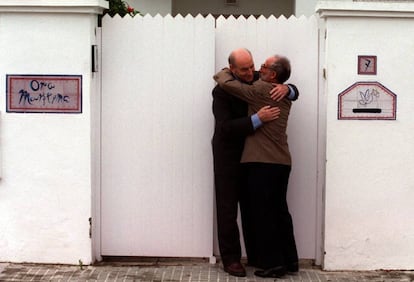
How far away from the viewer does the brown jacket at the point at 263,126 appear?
5.23 meters

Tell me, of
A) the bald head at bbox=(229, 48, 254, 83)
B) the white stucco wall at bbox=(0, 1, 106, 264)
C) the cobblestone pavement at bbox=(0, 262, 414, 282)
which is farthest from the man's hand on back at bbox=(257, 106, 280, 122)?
the white stucco wall at bbox=(0, 1, 106, 264)

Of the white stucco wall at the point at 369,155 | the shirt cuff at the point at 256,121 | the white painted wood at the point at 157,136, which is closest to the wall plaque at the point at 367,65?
the white stucco wall at the point at 369,155

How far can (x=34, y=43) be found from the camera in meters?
5.55

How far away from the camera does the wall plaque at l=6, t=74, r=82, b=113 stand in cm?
557

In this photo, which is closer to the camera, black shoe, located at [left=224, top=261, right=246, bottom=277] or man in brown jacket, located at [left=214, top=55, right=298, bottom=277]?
man in brown jacket, located at [left=214, top=55, right=298, bottom=277]

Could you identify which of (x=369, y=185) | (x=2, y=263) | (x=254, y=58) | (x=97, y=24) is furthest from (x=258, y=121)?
(x=2, y=263)

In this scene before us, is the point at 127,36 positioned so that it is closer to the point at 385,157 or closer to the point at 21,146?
the point at 21,146

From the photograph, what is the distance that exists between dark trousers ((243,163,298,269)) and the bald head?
0.75 metres

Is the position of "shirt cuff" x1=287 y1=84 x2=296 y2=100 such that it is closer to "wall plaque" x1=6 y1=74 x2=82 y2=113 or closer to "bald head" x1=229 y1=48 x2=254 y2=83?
"bald head" x1=229 y1=48 x2=254 y2=83

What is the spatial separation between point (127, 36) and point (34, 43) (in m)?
0.80

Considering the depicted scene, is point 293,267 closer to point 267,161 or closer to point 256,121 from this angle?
point 267,161

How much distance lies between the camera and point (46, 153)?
563cm

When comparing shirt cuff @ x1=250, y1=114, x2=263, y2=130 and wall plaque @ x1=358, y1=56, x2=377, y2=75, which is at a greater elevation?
wall plaque @ x1=358, y1=56, x2=377, y2=75

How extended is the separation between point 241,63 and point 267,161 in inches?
32.5
